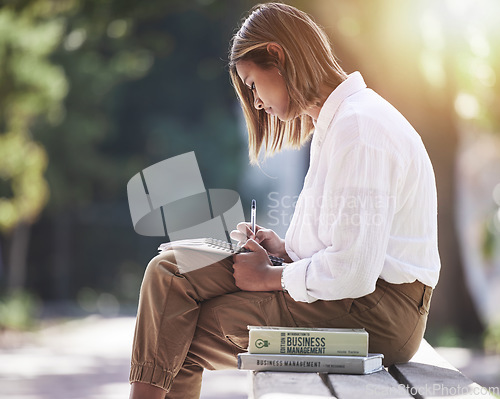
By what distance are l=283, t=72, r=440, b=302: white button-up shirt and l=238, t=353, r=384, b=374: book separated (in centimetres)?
19

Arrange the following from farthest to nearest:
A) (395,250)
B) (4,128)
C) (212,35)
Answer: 1. (212,35)
2. (4,128)
3. (395,250)

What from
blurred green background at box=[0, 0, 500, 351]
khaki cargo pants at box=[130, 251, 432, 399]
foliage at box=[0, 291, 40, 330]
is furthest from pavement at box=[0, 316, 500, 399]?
khaki cargo pants at box=[130, 251, 432, 399]

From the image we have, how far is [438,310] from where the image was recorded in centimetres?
840

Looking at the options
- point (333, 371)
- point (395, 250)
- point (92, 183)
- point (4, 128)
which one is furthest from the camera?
point (92, 183)

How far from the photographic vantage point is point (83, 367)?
6.38 metres

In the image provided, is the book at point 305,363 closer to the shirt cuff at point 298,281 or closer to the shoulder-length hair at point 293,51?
the shirt cuff at point 298,281

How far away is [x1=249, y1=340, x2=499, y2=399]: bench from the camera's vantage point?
1833 mm

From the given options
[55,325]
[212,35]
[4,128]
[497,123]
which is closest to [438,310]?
[497,123]

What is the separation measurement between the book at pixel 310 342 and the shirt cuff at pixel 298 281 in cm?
15

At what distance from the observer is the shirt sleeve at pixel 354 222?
82.4 inches

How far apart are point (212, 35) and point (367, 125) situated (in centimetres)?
1556

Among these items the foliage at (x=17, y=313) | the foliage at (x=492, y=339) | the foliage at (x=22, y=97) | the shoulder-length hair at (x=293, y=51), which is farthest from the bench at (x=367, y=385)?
the foliage at (x=17, y=313)

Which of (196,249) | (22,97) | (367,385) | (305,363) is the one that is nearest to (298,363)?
(305,363)

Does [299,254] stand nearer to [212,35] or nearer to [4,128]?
[4,128]
